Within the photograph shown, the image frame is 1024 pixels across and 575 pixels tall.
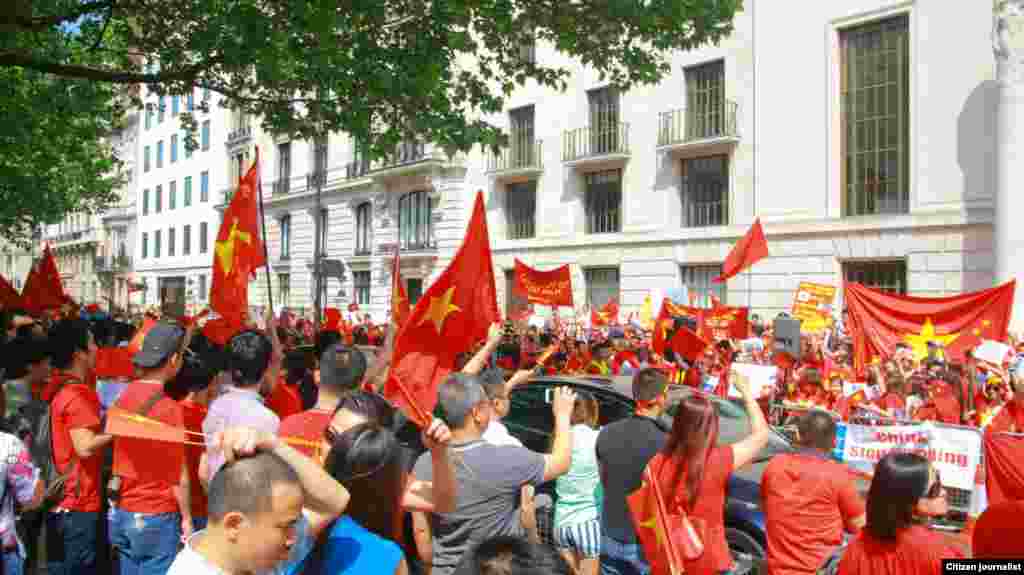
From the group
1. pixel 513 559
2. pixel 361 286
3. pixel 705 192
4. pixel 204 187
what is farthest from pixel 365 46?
pixel 204 187

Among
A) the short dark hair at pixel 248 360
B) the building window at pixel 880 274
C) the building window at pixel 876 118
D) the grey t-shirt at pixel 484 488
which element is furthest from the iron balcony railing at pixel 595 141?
the grey t-shirt at pixel 484 488

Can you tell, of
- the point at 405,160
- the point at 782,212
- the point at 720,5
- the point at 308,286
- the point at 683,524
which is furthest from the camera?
the point at 308,286

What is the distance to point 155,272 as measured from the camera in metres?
57.3

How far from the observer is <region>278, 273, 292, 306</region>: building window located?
1630 inches

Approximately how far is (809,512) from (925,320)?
6543mm

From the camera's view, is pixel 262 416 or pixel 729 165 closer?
pixel 262 416

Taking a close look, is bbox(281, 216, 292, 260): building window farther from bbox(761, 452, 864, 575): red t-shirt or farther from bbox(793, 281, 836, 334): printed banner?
bbox(761, 452, 864, 575): red t-shirt

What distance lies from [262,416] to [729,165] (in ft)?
65.7

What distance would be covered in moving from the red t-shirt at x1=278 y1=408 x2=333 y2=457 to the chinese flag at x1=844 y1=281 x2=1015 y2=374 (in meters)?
7.72

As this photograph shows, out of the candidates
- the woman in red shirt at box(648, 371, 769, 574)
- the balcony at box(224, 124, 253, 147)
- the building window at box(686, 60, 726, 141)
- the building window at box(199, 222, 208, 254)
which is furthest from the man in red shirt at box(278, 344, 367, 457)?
the building window at box(199, 222, 208, 254)

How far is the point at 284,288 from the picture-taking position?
42219mm

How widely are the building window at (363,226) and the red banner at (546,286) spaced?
20.4 meters

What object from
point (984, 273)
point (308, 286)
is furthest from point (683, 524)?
point (308, 286)

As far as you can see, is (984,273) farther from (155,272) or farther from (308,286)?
(155,272)
